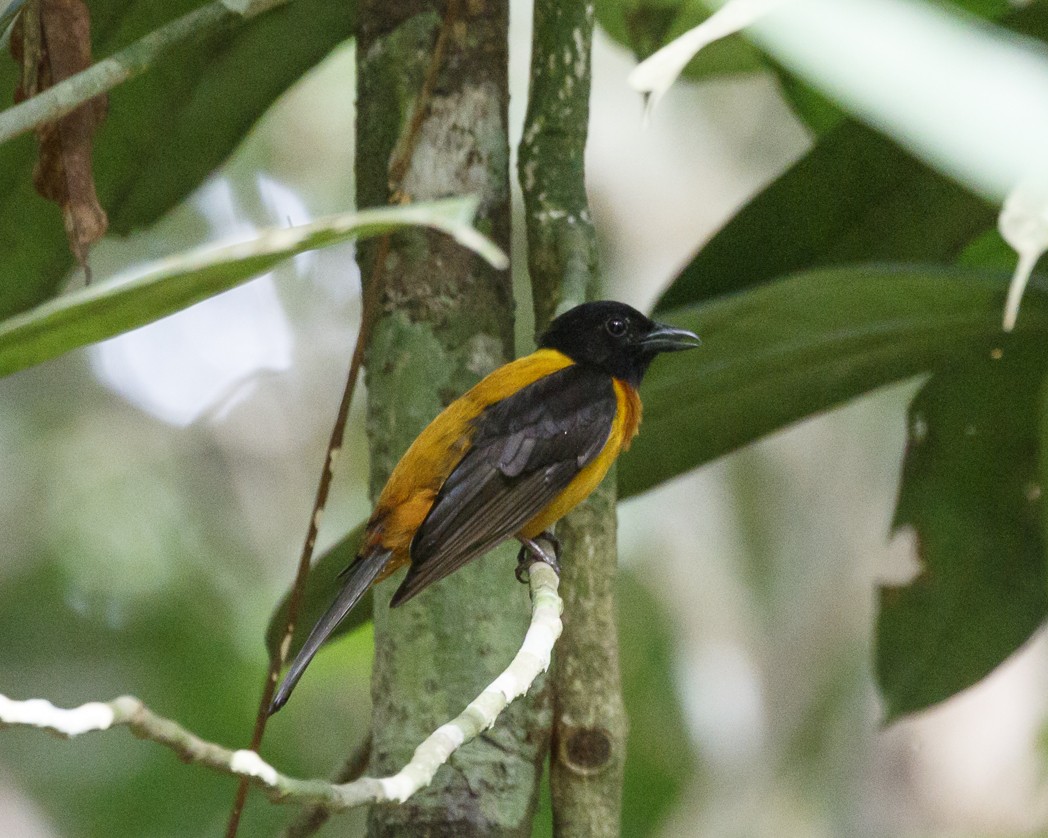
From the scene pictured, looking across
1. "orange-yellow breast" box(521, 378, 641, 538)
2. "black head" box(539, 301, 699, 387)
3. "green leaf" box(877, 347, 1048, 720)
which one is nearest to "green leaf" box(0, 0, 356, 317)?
"black head" box(539, 301, 699, 387)

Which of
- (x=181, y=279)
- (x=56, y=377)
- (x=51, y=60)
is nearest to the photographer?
(x=181, y=279)

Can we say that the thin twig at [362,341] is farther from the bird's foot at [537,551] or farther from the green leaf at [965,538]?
the green leaf at [965,538]

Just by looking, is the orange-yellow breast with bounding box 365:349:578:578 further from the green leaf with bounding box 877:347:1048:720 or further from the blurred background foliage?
the green leaf with bounding box 877:347:1048:720

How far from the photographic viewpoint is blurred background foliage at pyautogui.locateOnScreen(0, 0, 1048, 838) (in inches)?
107

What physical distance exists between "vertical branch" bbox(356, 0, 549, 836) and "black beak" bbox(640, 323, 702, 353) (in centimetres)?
43

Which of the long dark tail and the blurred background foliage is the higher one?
the blurred background foliage

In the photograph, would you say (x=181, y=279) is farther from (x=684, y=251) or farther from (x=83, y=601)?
(x=684, y=251)

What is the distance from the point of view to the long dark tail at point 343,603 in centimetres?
221

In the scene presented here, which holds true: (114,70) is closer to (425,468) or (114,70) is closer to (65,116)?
(65,116)

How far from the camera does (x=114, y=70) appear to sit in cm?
185

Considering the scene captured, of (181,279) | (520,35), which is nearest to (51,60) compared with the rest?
(181,279)

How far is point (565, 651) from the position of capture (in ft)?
7.57

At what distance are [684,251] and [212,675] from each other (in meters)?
3.44

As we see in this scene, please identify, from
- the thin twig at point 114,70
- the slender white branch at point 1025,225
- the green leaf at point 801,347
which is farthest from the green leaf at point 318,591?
the slender white branch at point 1025,225
